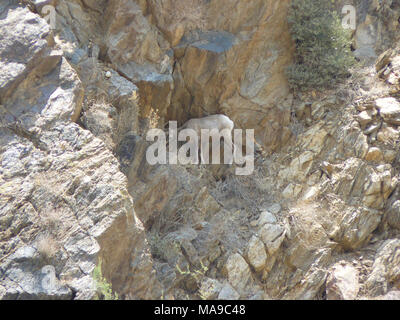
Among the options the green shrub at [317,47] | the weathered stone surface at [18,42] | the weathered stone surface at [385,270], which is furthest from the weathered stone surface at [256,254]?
the weathered stone surface at [18,42]

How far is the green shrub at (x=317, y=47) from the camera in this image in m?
7.16

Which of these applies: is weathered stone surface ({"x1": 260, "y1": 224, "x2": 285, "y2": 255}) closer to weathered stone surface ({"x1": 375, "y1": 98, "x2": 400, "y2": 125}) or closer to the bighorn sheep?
the bighorn sheep

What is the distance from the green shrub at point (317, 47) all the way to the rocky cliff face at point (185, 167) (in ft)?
0.85

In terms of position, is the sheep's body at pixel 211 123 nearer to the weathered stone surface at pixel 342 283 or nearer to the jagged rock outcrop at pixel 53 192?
the jagged rock outcrop at pixel 53 192

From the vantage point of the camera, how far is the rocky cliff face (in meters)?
4.32

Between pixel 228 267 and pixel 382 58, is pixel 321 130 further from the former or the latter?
pixel 228 267

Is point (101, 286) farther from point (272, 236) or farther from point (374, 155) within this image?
point (374, 155)

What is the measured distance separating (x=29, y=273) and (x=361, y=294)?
4.14 metres

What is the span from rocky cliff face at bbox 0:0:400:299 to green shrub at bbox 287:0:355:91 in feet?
0.85

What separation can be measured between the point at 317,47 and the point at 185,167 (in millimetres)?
3427

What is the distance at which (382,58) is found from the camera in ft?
24.2

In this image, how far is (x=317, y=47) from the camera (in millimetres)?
7188

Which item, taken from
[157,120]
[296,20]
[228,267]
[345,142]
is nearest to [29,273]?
[228,267]

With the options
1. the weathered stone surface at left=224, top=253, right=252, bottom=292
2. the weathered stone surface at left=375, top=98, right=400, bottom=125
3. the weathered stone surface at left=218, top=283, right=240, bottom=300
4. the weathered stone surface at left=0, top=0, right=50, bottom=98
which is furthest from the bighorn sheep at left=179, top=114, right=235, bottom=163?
the weathered stone surface at left=0, top=0, right=50, bottom=98
